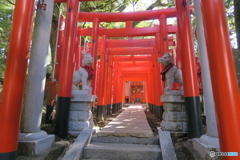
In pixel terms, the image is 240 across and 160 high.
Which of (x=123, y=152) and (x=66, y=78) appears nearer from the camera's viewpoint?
(x=123, y=152)

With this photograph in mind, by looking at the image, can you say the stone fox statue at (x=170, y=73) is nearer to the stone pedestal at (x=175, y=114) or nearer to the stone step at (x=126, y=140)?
the stone pedestal at (x=175, y=114)

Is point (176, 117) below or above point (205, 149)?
above

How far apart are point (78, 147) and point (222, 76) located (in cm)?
240

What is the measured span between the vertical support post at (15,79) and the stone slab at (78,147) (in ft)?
2.57

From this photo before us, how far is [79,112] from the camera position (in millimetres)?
3662

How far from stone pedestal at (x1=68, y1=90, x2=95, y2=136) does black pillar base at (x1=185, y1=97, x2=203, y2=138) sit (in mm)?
2181

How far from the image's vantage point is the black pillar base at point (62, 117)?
3291 millimetres

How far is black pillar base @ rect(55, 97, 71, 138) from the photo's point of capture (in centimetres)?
329

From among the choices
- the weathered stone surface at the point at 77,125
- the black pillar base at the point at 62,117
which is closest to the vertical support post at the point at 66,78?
the black pillar base at the point at 62,117

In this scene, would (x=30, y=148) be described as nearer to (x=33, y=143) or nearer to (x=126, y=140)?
(x=33, y=143)

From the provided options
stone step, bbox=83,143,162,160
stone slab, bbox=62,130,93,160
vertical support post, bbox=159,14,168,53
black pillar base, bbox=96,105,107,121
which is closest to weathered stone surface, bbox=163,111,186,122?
stone step, bbox=83,143,162,160

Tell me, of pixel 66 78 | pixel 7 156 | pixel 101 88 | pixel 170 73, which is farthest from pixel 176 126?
pixel 101 88

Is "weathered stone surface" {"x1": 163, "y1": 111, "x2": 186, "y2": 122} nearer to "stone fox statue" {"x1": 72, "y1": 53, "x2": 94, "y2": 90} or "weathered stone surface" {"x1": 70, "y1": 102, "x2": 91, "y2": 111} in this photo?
"weathered stone surface" {"x1": 70, "y1": 102, "x2": 91, "y2": 111}

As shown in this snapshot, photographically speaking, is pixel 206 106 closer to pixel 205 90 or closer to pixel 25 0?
pixel 205 90
